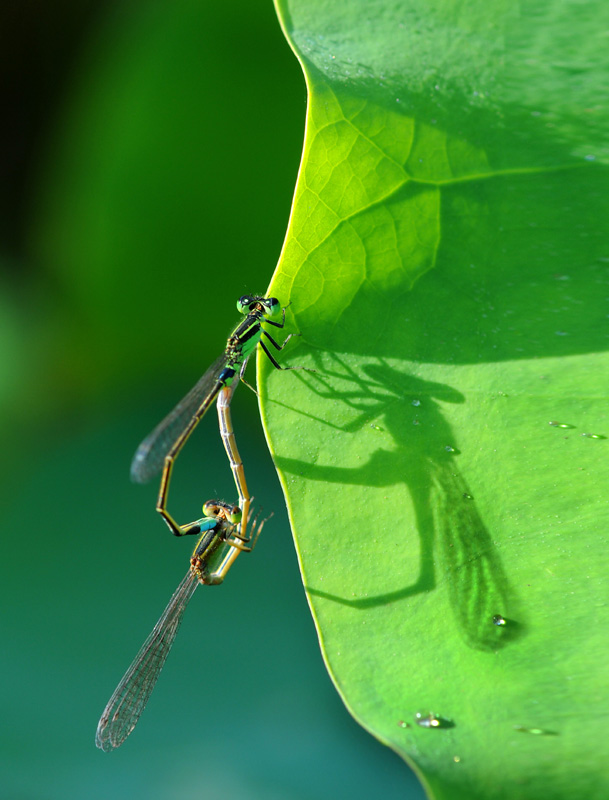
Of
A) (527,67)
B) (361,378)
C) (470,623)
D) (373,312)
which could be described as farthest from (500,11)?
(470,623)

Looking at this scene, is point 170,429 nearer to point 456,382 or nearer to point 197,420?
point 197,420

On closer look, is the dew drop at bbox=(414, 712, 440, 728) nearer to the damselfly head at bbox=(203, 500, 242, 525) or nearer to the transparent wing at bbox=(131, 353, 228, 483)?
the damselfly head at bbox=(203, 500, 242, 525)

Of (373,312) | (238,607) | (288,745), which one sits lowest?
(288,745)

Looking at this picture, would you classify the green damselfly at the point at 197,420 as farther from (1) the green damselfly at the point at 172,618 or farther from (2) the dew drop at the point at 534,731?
(2) the dew drop at the point at 534,731

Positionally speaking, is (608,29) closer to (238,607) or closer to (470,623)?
(470,623)

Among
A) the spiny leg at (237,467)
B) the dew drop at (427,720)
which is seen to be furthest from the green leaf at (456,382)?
the spiny leg at (237,467)

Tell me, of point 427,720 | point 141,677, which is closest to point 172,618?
point 141,677
